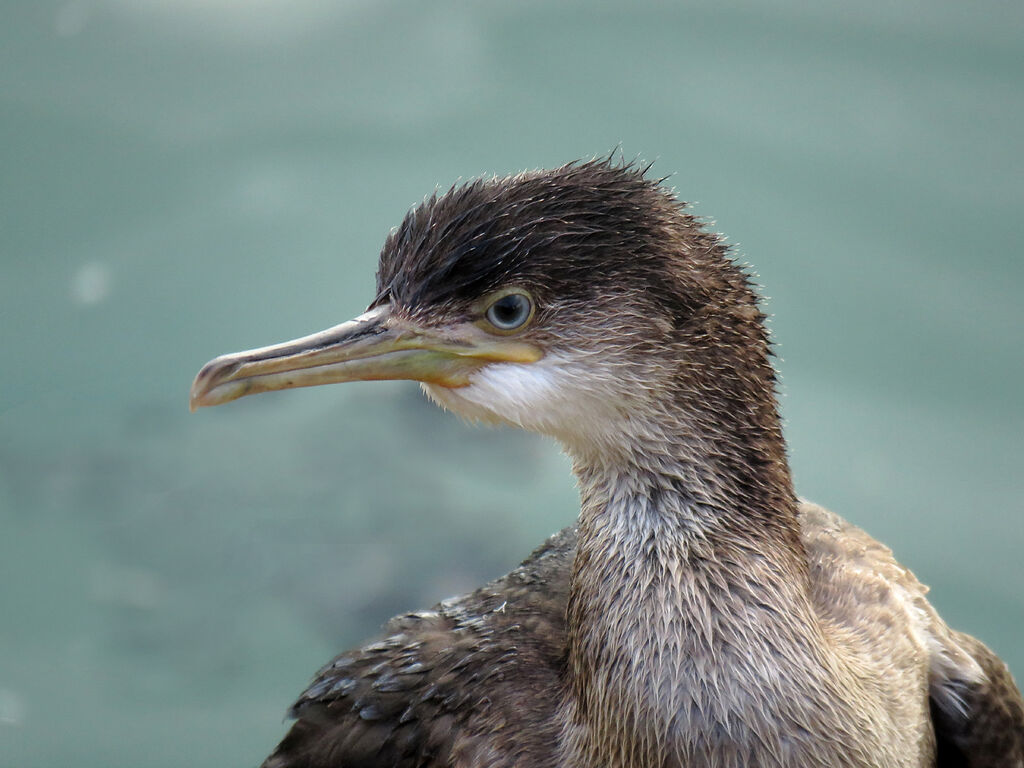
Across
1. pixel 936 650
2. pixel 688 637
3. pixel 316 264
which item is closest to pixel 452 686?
pixel 688 637

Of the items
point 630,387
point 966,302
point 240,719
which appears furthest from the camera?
point 966,302

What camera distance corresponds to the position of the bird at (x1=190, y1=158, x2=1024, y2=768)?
7.72 feet

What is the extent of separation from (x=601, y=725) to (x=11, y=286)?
11.6 ft

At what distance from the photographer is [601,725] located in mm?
2449

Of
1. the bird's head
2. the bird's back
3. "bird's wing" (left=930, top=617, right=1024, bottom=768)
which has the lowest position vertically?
"bird's wing" (left=930, top=617, right=1024, bottom=768)

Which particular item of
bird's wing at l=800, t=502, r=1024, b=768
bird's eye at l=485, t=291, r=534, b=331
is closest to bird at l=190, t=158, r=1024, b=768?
bird's eye at l=485, t=291, r=534, b=331

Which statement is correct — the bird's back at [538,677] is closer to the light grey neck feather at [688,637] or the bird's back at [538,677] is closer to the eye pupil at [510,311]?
the light grey neck feather at [688,637]

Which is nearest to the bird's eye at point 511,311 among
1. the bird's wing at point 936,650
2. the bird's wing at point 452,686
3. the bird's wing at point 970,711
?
the bird's wing at point 452,686

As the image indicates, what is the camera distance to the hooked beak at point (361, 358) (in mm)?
2406

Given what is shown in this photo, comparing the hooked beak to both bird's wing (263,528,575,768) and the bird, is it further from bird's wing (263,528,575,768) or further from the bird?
bird's wing (263,528,575,768)

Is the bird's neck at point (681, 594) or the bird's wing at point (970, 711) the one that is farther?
the bird's wing at point (970, 711)

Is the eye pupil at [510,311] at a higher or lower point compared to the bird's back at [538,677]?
higher

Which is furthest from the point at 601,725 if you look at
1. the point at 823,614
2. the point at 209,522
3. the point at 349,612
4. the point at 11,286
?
the point at 11,286

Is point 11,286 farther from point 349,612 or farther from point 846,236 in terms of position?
point 846,236
